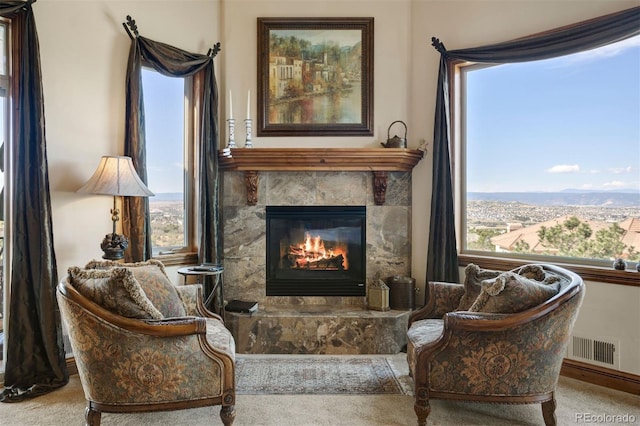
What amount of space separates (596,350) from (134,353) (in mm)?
3048

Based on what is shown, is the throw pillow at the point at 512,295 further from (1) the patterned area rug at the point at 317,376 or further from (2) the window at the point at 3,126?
(2) the window at the point at 3,126

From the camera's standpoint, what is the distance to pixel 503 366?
218 centimetres

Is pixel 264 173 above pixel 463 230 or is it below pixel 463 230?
above

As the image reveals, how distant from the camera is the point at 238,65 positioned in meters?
3.91

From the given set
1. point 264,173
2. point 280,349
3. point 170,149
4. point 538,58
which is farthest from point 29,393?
point 538,58

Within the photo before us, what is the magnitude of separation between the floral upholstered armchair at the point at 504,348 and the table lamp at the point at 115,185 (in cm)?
217

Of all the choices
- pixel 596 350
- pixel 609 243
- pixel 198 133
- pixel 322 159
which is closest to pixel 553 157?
pixel 609 243

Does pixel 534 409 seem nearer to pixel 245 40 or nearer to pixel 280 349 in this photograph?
pixel 280 349

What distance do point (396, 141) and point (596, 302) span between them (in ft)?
6.42

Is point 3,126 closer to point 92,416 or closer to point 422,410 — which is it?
point 92,416

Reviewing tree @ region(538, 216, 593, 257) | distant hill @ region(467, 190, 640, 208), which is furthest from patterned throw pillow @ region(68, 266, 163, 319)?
tree @ region(538, 216, 593, 257)

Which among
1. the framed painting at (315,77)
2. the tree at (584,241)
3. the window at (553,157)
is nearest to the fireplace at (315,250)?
the framed painting at (315,77)

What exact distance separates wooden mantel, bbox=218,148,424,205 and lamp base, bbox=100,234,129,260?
3.83 feet

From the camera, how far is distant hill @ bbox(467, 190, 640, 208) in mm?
3031
